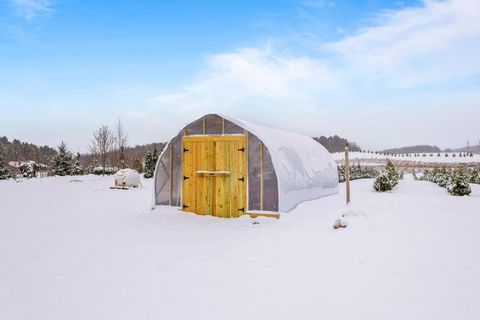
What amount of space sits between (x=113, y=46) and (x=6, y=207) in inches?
338

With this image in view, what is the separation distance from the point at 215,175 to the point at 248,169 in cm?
122

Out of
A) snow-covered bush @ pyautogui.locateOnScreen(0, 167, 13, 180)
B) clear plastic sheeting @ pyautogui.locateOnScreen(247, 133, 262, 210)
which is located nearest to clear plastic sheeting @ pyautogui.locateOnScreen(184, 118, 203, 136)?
clear plastic sheeting @ pyautogui.locateOnScreen(247, 133, 262, 210)

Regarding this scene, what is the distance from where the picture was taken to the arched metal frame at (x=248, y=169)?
10664 mm

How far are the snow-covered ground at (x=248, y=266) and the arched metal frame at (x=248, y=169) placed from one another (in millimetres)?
869

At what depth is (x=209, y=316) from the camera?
4293mm

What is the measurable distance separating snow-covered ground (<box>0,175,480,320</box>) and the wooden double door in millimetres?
622

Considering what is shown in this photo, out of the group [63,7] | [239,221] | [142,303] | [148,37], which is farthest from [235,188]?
[63,7]

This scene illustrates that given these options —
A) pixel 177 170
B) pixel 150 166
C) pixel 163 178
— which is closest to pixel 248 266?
pixel 177 170

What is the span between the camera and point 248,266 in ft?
20.5

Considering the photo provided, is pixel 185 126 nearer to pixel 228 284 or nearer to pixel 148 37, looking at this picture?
pixel 148 37

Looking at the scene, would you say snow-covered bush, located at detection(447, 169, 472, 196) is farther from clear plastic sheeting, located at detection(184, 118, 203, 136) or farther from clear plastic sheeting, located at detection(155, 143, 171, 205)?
clear plastic sheeting, located at detection(155, 143, 171, 205)

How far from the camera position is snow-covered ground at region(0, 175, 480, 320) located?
4.55m

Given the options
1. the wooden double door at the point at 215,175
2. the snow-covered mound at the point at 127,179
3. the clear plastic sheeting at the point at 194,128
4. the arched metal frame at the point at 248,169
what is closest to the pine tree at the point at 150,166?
the snow-covered mound at the point at 127,179

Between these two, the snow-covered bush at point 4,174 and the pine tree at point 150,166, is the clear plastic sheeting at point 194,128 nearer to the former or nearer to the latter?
the pine tree at point 150,166
